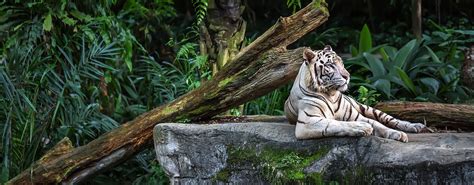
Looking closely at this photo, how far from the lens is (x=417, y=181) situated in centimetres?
508

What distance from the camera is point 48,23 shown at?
27.1 feet

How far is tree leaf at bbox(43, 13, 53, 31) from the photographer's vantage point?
8203mm

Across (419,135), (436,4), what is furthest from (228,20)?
(436,4)

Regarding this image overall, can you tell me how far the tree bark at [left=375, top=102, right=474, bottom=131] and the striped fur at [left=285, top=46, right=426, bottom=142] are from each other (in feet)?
1.07

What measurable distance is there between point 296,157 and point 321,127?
0.30m

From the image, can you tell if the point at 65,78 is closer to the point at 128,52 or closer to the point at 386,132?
the point at 128,52

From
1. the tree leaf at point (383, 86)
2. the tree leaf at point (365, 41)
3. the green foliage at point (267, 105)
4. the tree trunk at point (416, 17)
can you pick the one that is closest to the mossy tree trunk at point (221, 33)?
the green foliage at point (267, 105)

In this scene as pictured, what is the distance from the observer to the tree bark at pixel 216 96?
6.07 meters

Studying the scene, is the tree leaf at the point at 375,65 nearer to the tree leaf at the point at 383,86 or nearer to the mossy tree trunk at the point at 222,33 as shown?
the tree leaf at the point at 383,86

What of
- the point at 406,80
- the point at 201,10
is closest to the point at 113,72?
the point at 201,10

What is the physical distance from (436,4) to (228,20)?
5.08 meters

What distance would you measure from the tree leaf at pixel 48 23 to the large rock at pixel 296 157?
272 centimetres

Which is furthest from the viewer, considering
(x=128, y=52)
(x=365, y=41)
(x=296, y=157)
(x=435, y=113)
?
(x=365, y=41)

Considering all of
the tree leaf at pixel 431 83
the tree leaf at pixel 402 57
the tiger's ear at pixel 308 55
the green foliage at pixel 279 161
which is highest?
the tiger's ear at pixel 308 55
